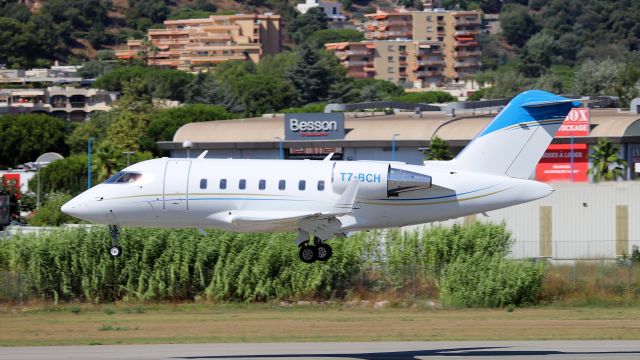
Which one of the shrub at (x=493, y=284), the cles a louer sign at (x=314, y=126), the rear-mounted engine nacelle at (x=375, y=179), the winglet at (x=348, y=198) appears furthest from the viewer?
the cles a louer sign at (x=314, y=126)

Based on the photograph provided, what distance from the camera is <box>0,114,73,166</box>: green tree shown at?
162 m

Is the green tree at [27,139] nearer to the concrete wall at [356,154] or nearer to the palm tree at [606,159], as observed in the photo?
the concrete wall at [356,154]

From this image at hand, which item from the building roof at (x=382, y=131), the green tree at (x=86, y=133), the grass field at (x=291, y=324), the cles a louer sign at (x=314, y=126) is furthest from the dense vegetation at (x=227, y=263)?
the green tree at (x=86, y=133)

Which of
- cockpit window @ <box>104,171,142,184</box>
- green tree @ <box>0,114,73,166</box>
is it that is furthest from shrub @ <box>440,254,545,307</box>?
green tree @ <box>0,114,73,166</box>

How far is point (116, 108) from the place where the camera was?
19350 centimetres

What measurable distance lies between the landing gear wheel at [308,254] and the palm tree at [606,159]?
4619cm

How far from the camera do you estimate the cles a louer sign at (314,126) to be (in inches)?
4038

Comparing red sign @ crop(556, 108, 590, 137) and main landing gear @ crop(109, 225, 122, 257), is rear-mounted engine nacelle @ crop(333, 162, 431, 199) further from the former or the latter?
red sign @ crop(556, 108, 590, 137)

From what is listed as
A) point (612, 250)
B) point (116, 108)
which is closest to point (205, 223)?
point (612, 250)

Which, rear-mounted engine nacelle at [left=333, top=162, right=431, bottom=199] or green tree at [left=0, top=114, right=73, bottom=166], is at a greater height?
green tree at [left=0, top=114, right=73, bottom=166]

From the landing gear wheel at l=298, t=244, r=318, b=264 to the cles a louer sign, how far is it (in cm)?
5393

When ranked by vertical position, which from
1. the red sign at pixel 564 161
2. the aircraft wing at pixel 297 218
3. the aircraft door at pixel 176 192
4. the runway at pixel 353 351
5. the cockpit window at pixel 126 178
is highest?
the red sign at pixel 564 161

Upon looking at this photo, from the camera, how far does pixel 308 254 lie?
48.6 metres

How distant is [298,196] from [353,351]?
6293mm
